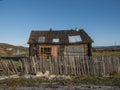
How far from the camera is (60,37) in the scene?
1171 inches

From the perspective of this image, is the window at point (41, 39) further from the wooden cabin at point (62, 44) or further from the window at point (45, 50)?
the window at point (45, 50)

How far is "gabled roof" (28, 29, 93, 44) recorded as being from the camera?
28.6 metres

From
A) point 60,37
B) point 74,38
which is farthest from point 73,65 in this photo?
point 60,37

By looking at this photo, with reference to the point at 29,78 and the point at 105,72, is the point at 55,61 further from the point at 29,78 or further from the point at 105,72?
the point at 105,72

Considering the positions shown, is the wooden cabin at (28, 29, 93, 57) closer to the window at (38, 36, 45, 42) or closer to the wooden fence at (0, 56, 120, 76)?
the window at (38, 36, 45, 42)

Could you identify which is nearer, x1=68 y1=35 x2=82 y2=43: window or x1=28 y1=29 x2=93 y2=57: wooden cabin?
x1=28 y1=29 x2=93 y2=57: wooden cabin

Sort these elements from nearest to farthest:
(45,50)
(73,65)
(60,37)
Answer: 1. (73,65)
2. (45,50)
3. (60,37)

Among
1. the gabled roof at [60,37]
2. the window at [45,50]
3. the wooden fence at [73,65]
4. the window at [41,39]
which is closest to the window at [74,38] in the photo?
the gabled roof at [60,37]

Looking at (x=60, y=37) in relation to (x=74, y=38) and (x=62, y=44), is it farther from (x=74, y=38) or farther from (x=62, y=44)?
(x=74, y=38)

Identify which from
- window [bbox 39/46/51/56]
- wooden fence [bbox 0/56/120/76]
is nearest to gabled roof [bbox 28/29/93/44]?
window [bbox 39/46/51/56]

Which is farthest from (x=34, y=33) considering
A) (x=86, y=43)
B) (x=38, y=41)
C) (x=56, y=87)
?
(x=56, y=87)

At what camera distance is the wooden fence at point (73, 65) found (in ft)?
53.0

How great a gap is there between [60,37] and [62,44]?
1.51 meters

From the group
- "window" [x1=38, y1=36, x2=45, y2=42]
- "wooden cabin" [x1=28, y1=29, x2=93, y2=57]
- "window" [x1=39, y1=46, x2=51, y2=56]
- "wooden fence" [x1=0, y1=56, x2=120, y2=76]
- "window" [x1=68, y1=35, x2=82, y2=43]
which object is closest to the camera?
"wooden fence" [x1=0, y1=56, x2=120, y2=76]
